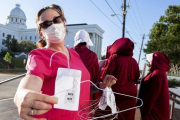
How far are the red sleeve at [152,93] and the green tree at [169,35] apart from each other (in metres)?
13.5

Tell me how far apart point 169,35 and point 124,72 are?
586 inches

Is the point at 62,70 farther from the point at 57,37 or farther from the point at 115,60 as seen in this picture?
the point at 115,60

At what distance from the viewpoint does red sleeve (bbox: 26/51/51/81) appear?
0.89 m

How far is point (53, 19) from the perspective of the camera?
119 cm

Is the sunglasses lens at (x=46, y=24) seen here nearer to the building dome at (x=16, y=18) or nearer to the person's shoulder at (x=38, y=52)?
the person's shoulder at (x=38, y=52)

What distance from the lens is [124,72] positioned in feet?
8.79

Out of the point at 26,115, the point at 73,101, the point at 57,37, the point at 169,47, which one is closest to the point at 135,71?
the point at 57,37

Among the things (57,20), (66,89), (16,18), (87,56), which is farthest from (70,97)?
(16,18)

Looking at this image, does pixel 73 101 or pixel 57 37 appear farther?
pixel 57 37

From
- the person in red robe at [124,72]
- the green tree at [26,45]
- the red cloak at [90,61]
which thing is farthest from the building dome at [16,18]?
the person in red robe at [124,72]

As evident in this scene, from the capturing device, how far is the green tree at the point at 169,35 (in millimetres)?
14883

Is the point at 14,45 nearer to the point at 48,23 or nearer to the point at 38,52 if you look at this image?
the point at 48,23

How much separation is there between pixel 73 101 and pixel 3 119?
4015mm

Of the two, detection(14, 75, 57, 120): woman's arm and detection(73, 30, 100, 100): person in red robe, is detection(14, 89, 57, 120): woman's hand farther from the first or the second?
detection(73, 30, 100, 100): person in red robe
